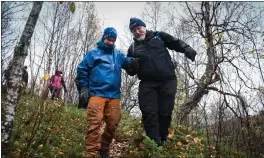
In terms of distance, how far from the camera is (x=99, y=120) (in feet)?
13.6

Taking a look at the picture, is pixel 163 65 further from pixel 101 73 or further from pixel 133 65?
pixel 101 73

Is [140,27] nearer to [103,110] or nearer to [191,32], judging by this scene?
[103,110]

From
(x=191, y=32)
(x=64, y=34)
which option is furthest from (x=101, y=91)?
(x=64, y=34)

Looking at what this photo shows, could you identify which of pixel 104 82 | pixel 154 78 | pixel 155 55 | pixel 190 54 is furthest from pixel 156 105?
pixel 190 54

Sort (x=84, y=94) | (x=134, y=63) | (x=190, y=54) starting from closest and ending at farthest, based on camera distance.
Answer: (x=84, y=94), (x=134, y=63), (x=190, y=54)

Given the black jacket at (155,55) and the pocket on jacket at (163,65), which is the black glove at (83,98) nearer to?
the black jacket at (155,55)

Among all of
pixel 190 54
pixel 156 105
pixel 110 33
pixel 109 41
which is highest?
pixel 110 33

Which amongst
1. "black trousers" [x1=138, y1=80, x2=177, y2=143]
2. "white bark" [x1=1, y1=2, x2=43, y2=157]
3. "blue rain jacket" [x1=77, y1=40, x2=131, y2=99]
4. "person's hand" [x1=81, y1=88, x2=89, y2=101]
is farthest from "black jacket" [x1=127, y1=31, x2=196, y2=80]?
"white bark" [x1=1, y1=2, x2=43, y2=157]

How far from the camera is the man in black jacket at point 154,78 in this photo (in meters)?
4.67

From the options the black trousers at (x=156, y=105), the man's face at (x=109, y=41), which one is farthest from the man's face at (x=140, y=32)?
the black trousers at (x=156, y=105)

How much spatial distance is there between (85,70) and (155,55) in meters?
1.21

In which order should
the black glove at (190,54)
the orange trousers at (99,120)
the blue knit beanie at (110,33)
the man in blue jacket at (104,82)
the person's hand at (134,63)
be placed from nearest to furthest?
the orange trousers at (99,120)
the man in blue jacket at (104,82)
the blue knit beanie at (110,33)
the person's hand at (134,63)
the black glove at (190,54)

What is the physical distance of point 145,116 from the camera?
15.4ft

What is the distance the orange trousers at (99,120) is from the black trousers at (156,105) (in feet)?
1.60
